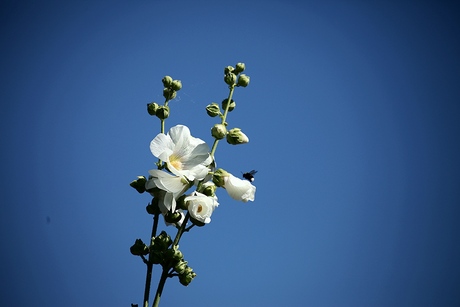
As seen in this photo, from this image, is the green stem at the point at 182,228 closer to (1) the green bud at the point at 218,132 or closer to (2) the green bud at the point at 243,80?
(1) the green bud at the point at 218,132

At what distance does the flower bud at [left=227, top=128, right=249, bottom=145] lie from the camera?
1840 millimetres

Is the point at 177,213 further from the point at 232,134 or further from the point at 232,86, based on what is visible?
the point at 232,86

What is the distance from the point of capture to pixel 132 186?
1735mm

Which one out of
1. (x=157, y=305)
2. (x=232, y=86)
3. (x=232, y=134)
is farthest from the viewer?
(x=232, y=86)

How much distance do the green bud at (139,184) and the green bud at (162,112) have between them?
11.7 inches

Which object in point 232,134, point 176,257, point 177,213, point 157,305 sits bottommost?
point 157,305

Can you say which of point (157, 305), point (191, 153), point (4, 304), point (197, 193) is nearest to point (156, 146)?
point (191, 153)

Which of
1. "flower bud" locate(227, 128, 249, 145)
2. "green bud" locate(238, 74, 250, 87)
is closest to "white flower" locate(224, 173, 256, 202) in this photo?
"flower bud" locate(227, 128, 249, 145)

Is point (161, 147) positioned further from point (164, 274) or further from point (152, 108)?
point (164, 274)

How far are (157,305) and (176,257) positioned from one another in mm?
177

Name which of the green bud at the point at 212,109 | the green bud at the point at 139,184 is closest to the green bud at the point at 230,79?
the green bud at the point at 212,109

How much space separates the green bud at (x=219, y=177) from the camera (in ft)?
5.78

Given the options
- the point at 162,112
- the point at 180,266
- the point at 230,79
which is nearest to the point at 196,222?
the point at 180,266

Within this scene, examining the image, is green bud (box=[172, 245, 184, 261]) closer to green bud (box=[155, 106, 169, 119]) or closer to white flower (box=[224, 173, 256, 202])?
Result: white flower (box=[224, 173, 256, 202])
